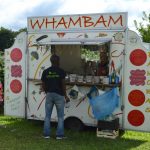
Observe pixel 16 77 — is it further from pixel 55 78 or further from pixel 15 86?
pixel 55 78

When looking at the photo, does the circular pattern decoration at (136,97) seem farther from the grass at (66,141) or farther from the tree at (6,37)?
the tree at (6,37)

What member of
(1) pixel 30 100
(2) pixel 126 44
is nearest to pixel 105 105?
(2) pixel 126 44

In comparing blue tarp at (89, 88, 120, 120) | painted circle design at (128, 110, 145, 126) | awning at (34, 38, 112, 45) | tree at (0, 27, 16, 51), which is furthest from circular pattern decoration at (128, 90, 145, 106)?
tree at (0, 27, 16, 51)

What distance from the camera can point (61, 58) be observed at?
1087cm

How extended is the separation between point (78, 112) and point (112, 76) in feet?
4.04

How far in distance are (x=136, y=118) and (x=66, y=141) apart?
162 centimetres

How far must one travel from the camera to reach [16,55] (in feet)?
34.9

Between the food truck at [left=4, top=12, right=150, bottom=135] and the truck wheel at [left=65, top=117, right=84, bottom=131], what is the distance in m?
0.02

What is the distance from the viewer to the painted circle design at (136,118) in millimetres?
9222

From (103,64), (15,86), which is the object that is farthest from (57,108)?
(15,86)

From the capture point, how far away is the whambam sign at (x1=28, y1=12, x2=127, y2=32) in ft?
30.8

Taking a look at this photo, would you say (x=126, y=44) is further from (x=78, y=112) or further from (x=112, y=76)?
(x=78, y=112)

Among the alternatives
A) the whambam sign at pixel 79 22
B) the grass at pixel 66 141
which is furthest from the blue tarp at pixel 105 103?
the whambam sign at pixel 79 22

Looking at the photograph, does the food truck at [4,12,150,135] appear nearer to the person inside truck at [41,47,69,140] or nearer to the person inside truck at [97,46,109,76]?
the person inside truck at [97,46,109,76]
